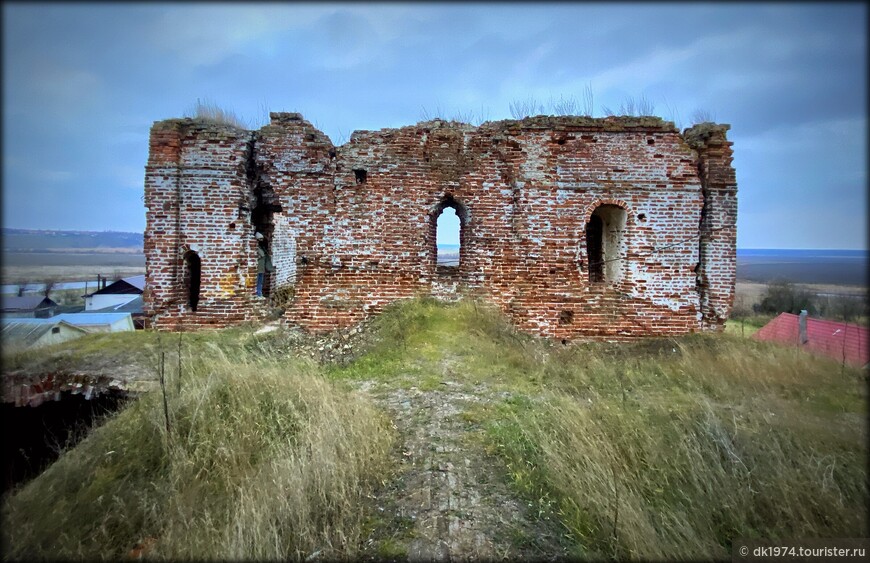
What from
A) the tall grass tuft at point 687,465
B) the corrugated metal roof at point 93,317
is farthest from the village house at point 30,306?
the tall grass tuft at point 687,465

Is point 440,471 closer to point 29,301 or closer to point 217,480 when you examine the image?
point 217,480

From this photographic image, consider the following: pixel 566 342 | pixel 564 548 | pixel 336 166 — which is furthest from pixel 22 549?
pixel 566 342

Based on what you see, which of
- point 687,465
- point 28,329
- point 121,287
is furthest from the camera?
point 121,287

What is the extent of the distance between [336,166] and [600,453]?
19.5 ft

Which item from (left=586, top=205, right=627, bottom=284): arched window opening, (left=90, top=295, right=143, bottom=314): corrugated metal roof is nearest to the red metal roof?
(left=586, top=205, right=627, bottom=284): arched window opening

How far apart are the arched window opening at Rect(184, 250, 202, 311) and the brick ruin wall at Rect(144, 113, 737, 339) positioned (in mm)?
59

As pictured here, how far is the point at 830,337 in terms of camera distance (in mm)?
8258

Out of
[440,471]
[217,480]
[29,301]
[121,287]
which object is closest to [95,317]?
[29,301]

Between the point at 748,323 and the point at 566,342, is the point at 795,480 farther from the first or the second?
the point at 748,323

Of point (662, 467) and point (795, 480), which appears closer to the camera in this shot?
point (795, 480)

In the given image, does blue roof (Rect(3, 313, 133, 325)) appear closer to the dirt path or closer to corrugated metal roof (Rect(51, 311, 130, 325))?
corrugated metal roof (Rect(51, 311, 130, 325))

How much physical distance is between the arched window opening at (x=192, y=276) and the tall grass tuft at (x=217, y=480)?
3.54 metres

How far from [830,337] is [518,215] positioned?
276 inches

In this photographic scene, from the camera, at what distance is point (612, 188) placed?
6.98 m
